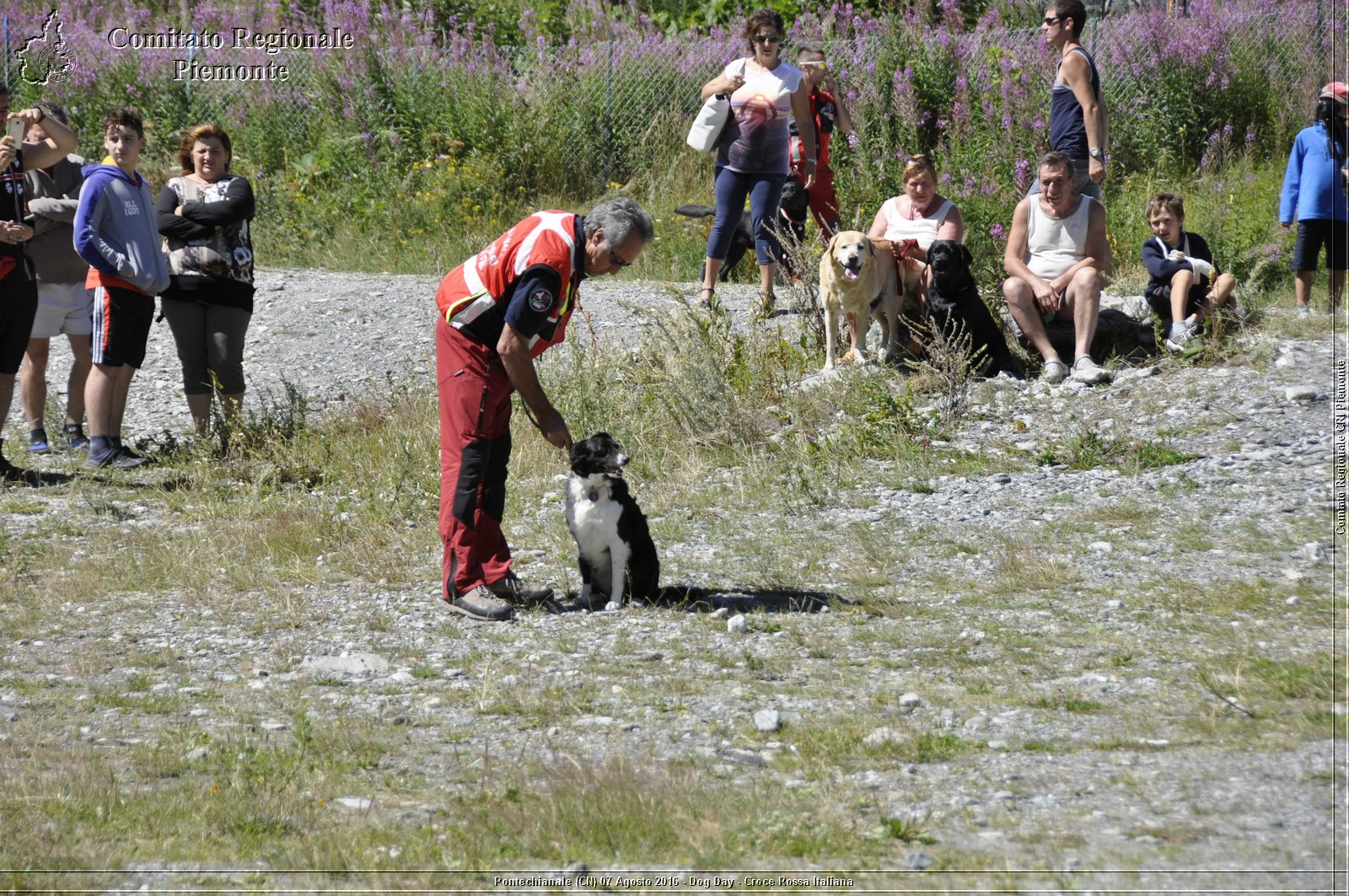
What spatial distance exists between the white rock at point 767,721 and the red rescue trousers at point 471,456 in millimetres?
1817

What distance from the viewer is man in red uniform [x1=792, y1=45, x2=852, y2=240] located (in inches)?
423

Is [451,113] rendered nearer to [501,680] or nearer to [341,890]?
[501,680]

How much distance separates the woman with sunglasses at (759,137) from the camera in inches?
401

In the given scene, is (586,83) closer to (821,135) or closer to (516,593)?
(821,135)

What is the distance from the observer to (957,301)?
9320mm

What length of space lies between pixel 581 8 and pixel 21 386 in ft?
37.6

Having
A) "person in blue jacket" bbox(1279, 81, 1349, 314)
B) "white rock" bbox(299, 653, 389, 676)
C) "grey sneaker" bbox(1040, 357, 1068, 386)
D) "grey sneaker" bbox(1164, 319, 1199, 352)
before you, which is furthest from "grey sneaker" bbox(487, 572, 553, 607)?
"person in blue jacket" bbox(1279, 81, 1349, 314)

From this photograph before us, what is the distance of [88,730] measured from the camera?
4.75 metres

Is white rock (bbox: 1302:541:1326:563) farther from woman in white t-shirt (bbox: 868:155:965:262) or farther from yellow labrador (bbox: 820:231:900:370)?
woman in white t-shirt (bbox: 868:155:965:262)

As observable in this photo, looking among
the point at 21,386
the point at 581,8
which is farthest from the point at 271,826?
the point at 581,8

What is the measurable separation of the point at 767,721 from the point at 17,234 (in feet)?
19.8

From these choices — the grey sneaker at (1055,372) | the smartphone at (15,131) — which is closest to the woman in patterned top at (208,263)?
the smartphone at (15,131)

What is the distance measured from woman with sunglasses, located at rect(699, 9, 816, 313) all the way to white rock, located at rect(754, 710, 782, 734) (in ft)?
20.0

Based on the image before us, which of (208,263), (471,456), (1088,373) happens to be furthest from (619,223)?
(1088,373)
